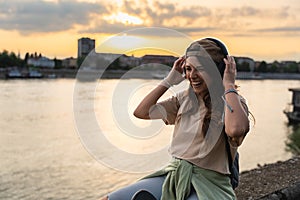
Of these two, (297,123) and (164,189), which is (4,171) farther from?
(297,123)

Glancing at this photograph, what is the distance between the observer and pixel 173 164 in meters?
1.71

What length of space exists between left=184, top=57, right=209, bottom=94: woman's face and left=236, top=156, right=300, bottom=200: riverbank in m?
1.09

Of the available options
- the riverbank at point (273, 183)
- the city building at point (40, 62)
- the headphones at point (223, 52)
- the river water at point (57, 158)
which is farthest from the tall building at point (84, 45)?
the city building at point (40, 62)

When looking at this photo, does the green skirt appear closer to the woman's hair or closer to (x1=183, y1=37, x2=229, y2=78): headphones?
the woman's hair

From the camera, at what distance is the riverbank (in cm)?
261

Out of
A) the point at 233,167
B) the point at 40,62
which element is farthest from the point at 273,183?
the point at 40,62

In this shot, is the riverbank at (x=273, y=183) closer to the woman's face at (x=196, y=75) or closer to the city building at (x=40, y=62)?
the woman's face at (x=196, y=75)

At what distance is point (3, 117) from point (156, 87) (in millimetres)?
24932

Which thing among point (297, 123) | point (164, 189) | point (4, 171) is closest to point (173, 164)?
point (164, 189)

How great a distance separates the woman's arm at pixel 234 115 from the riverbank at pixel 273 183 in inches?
42.6

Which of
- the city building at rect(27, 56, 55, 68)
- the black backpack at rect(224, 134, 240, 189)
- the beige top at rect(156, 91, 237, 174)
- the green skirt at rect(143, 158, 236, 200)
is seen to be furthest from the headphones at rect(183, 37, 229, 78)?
the city building at rect(27, 56, 55, 68)

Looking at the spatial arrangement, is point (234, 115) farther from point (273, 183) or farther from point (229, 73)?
point (273, 183)

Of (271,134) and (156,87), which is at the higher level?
(156,87)

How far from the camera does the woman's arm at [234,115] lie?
5.08 ft
